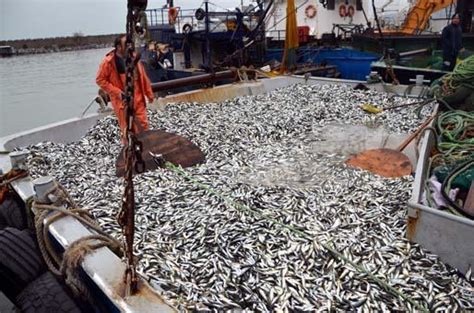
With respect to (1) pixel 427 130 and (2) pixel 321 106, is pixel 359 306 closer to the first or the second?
(1) pixel 427 130

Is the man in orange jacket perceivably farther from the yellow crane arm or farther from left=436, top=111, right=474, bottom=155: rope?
the yellow crane arm

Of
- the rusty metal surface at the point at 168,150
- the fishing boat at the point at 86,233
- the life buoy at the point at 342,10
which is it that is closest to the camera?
the fishing boat at the point at 86,233

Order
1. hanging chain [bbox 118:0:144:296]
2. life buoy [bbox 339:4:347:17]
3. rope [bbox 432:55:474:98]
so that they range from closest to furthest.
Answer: hanging chain [bbox 118:0:144:296]
rope [bbox 432:55:474:98]
life buoy [bbox 339:4:347:17]

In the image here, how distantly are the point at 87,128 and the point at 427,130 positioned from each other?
17.6 feet

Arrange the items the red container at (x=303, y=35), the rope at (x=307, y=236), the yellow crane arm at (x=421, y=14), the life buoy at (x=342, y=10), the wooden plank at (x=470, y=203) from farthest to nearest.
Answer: the life buoy at (x=342, y=10) → the red container at (x=303, y=35) → the yellow crane arm at (x=421, y=14) → the wooden plank at (x=470, y=203) → the rope at (x=307, y=236)

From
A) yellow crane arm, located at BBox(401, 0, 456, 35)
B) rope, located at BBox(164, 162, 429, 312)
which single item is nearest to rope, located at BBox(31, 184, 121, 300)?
rope, located at BBox(164, 162, 429, 312)

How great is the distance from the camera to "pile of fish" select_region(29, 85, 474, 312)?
8.73 feet

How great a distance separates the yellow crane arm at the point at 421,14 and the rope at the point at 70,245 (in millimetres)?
16360

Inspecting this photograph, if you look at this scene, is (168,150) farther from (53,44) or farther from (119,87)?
(53,44)

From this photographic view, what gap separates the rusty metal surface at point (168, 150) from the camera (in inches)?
194

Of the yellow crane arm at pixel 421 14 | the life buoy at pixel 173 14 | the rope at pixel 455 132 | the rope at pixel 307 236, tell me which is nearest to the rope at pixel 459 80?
the rope at pixel 455 132

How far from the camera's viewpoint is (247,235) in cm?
324

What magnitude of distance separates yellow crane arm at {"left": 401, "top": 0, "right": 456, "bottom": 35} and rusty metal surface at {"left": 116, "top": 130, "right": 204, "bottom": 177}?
46.8 feet

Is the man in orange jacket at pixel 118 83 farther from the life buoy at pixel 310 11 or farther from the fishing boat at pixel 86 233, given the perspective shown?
the life buoy at pixel 310 11
